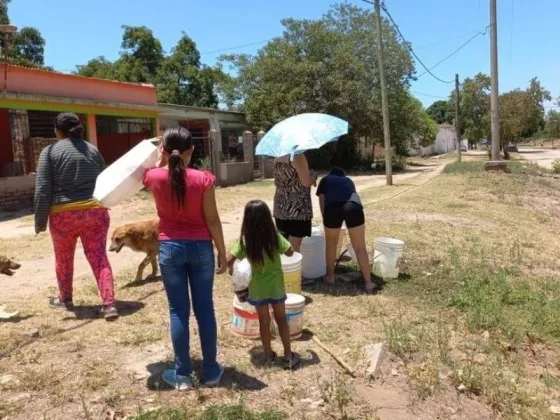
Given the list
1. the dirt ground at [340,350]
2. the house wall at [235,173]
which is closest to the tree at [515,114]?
the house wall at [235,173]

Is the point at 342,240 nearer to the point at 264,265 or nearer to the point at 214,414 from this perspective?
the point at 264,265

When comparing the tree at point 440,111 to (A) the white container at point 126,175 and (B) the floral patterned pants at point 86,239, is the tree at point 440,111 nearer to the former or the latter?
(B) the floral patterned pants at point 86,239

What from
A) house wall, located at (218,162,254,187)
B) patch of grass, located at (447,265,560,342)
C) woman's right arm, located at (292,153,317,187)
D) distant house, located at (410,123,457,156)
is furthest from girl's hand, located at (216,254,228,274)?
distant house, located at (410,123,457,156)

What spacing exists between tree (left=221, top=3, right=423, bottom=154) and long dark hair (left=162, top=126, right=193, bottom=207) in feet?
78.8

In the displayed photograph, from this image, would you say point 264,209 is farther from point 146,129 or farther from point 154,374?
point 146,129

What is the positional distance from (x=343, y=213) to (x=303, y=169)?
621 mm

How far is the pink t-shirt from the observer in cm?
328

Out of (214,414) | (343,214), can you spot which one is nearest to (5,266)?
(214,414)

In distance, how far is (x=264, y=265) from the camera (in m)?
3.75

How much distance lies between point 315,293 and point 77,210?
240 centimetres

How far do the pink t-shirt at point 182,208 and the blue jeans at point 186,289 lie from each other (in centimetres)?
6

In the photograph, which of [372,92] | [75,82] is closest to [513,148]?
[372,92]

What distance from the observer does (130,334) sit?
172 inches

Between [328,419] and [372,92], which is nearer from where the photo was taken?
[328,419]
